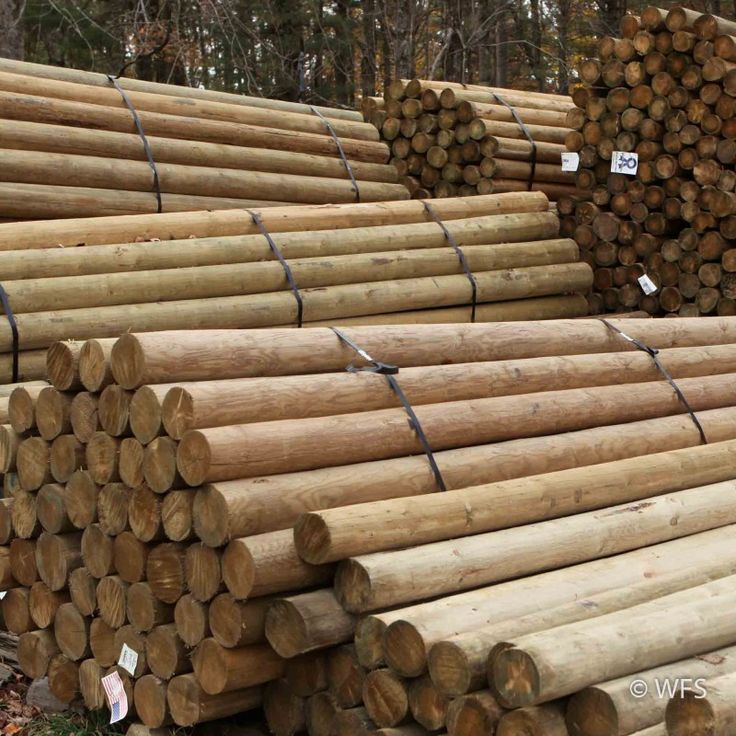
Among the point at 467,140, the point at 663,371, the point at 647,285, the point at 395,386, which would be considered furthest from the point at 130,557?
the point at 467,140

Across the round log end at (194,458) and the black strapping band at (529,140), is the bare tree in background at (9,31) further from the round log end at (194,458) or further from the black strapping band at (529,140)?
the round log end at (194,458)

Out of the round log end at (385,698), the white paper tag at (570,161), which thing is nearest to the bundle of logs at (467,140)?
the white paper tag at (570,161)

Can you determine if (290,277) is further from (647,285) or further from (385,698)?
(385,698)

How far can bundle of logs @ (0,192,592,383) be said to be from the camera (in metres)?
7.41

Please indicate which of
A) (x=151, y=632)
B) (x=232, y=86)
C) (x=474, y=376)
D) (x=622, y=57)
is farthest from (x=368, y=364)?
(x=232, y=86)

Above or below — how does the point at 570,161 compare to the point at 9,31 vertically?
below

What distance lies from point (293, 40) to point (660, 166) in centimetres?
1204

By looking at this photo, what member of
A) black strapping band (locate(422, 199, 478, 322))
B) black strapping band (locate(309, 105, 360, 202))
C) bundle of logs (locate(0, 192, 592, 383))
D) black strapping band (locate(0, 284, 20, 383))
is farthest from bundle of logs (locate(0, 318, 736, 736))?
black strapping band (locate(309, 105, 360, 202))

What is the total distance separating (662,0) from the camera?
863 inches

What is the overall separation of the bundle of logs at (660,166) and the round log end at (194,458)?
5962mm

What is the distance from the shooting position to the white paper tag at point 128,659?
207 inches

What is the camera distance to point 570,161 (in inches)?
408

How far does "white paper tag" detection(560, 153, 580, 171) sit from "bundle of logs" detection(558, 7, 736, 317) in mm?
53

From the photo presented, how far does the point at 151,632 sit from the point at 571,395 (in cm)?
265
